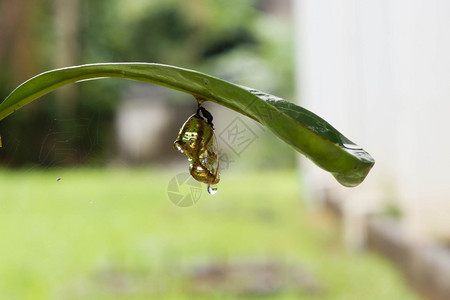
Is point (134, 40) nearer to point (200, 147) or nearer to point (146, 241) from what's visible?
point (146, 241)

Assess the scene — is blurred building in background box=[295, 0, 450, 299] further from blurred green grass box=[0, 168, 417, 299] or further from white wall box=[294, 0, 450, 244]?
blurred green grass box=[0, 168, 417, 299]

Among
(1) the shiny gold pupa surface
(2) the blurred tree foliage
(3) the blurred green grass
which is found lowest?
(3) the blurred green grass

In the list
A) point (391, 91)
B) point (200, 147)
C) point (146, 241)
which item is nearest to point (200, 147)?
point (200, 147)

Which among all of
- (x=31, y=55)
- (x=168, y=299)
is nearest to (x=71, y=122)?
(x=168, y=299)

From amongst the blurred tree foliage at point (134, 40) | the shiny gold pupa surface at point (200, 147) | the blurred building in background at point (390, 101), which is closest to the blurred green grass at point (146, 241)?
the blurred building in background at point (390, 101)

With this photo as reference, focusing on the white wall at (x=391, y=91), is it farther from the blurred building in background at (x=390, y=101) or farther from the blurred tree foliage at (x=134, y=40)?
the blurred tree foliage at (x=134, y=40)

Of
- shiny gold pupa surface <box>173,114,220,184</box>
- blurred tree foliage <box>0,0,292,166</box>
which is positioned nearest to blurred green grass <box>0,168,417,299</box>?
blurred tree foliage <box>0,0,292,166</box>
